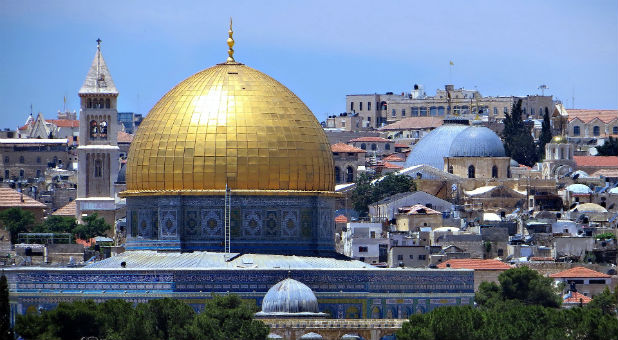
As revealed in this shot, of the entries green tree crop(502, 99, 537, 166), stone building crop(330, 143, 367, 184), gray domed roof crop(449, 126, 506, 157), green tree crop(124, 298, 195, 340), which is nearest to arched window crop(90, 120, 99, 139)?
stone building crop(330, 143, 367, 184)

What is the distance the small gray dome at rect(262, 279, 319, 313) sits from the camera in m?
54.6

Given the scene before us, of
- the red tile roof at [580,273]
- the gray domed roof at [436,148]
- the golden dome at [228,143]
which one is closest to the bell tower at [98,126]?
the gray domed roof at [436,148]

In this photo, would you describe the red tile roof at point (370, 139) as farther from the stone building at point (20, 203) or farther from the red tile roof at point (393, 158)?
the stone building at point (20, 203)

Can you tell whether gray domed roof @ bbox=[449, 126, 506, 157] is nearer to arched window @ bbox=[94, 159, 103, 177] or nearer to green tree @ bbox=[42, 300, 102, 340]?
arched window @ bbox=[94, 159, 103, 177]

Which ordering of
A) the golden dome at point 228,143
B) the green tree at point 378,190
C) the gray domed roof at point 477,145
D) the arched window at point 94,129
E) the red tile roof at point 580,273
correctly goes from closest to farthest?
the golden dome at point 228,143
the red tile roof at point 580,273
the green tree at point 378,190
the gray domed roof at point 477,145
the arched window at point 94,129

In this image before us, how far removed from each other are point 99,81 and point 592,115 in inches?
1704

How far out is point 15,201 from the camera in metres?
107

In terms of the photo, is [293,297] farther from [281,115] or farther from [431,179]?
[431,179]

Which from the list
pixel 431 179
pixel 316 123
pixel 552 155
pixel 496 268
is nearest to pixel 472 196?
pixel 431 179

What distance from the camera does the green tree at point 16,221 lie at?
9550 centimetres

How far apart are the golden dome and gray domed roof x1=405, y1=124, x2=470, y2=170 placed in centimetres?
5755

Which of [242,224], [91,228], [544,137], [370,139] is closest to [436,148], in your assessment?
[544,137]

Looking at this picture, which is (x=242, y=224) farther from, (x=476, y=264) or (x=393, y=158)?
(x=393, y=158)

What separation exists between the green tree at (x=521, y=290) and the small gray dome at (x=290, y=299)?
13.0 m
